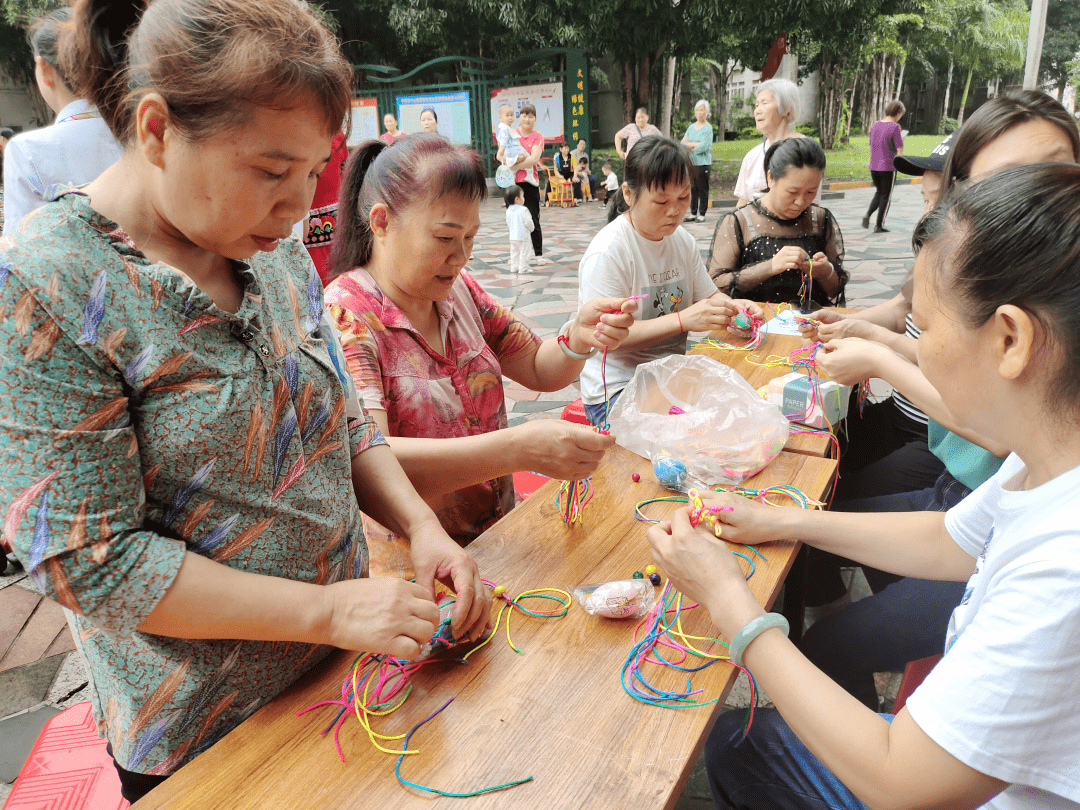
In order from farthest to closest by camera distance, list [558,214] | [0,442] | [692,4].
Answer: [692,4]
[558,214]
[0,442]

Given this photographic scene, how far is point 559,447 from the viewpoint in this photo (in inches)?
59.7

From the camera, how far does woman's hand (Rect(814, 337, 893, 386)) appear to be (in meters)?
1.97

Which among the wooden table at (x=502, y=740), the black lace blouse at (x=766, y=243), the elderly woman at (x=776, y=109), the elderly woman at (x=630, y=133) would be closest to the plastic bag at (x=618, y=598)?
the wooden table at (x=502, y=740)

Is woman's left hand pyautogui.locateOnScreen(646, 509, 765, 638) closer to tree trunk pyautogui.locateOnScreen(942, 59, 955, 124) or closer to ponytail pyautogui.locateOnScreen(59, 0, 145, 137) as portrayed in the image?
ponytail pyautogui.locateOnScreen(59, 0, 145, 137)

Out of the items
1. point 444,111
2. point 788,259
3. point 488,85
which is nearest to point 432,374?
point 788,259

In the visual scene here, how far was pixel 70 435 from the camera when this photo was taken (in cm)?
82

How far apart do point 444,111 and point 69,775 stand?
17.3m

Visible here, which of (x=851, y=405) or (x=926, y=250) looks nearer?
(x=926, y=250)

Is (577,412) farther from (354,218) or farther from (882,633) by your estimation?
(882,633)

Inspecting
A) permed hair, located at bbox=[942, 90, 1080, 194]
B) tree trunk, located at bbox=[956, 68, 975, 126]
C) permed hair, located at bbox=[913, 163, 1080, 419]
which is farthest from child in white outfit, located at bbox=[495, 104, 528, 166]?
tree trunk, located at bbox=[956, 68, 975, 126]

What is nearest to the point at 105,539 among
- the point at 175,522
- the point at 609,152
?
the point at 175,522

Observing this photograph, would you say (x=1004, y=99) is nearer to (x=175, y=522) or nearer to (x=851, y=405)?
(x=851, y=405)

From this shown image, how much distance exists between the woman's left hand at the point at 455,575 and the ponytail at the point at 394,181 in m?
0.89

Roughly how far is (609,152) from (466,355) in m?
21.0
